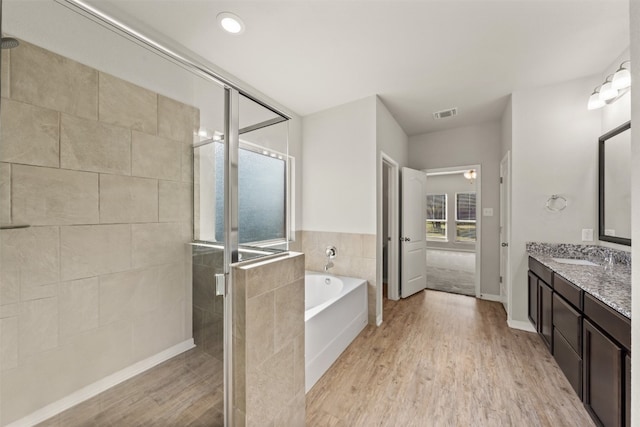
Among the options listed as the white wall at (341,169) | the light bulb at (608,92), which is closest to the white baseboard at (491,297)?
the white wall at (341,169)

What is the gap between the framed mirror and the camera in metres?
1.95

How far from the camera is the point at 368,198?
9.39 ft

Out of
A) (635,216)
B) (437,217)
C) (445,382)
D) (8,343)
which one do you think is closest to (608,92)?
(635,216)

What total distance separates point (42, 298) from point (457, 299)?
429 centimetres

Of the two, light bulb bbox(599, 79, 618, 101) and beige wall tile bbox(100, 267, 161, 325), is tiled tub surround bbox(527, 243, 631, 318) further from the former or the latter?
beige wall tile bbox(100, 267, 161, 325)

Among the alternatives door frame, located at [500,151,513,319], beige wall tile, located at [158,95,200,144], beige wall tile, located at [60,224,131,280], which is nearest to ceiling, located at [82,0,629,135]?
beige wall tile, located at [158,95,200,144]

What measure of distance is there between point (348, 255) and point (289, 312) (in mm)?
1749

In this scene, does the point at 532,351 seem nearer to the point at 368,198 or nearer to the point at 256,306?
the point at 368,198

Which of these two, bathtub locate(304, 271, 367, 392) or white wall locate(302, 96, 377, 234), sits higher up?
white wall locate(302, 96, 377, 234)

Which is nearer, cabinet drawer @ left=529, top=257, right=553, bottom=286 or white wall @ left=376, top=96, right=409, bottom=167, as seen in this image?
cabinet drawer @ left=529, top=257, right=553, bottom=286

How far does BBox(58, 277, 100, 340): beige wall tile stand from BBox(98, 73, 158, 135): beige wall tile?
2.41 ft

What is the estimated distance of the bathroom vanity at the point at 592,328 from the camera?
115 centimetres

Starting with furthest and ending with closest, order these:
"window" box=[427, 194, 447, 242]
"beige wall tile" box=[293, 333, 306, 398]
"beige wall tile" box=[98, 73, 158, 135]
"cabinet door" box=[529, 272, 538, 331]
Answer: "window" box=[427, 194, 447, 242] → "cabinet door" box=[529, 272, 538, 331] → "beige wall tile" box=[293, 333, 306, 398] → "beige wall tile" box=[98, 73, 158, 135]

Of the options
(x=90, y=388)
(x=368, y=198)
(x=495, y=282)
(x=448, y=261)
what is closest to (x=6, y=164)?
(x=90, y=388)
